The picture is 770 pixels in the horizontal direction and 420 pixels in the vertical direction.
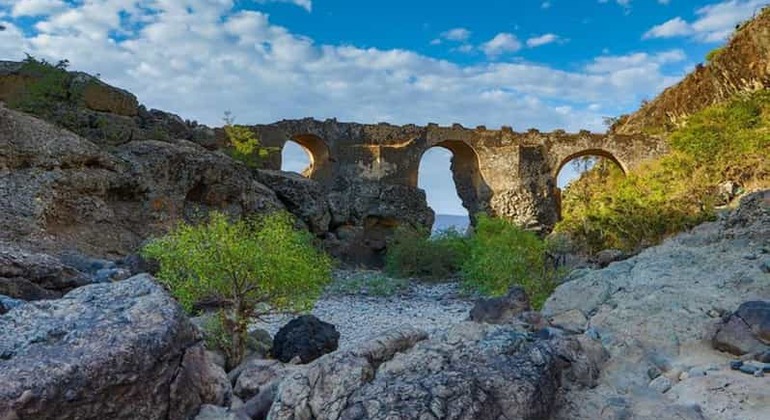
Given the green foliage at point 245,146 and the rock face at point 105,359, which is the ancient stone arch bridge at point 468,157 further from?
the rock face at point 105,359

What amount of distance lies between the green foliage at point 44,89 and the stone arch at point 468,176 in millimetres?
15697

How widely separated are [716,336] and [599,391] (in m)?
1.66

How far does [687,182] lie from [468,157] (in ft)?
44.2

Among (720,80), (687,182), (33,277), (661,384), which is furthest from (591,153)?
(33,277)

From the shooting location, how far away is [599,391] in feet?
17.6

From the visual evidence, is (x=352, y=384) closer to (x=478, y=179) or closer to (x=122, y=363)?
(x=122, y=363)

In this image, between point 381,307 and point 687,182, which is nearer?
point 381,307

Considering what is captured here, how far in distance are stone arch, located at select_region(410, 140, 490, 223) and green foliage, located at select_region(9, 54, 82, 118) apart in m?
15.7

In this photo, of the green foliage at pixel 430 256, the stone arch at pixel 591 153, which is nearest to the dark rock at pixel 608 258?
the green foliage at pixel 430 256

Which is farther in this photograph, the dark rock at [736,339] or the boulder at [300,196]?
the boulder at [300,196]

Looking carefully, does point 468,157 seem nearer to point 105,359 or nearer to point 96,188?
point 96,188

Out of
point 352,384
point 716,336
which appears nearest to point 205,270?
point 352,384

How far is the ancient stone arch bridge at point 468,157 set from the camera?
27022 millimetres

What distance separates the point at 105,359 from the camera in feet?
14.3
